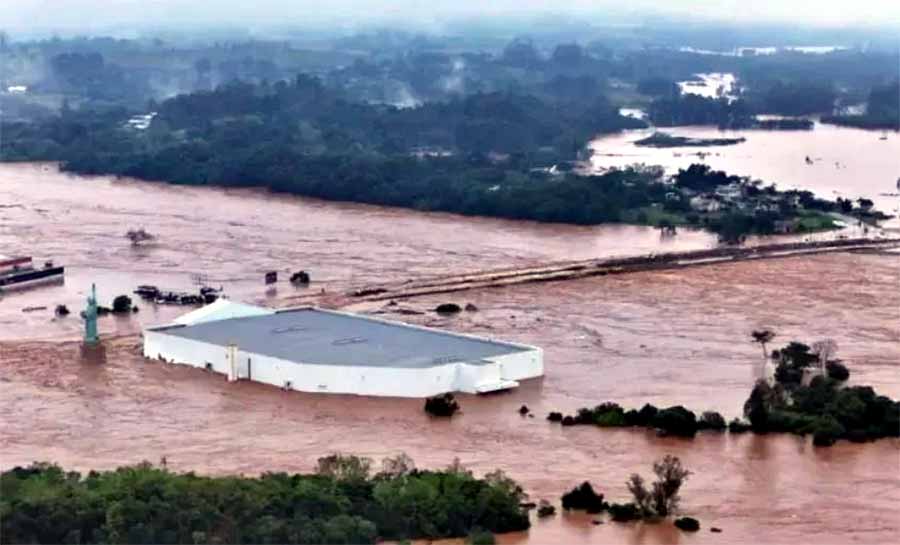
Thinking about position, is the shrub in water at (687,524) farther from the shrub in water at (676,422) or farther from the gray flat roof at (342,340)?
the gray flat roof at (342,340)

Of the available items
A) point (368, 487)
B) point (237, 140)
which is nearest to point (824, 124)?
point (237, 140)

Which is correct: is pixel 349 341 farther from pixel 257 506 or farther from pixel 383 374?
pixel 257 506

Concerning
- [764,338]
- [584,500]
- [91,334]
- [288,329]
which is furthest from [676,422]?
[91,334]

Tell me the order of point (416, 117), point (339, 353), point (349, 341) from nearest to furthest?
point (339, 353), point (349, 341), point (416, 117)

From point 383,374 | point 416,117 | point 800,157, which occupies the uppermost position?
point 416,117

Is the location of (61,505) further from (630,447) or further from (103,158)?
(103,158)
